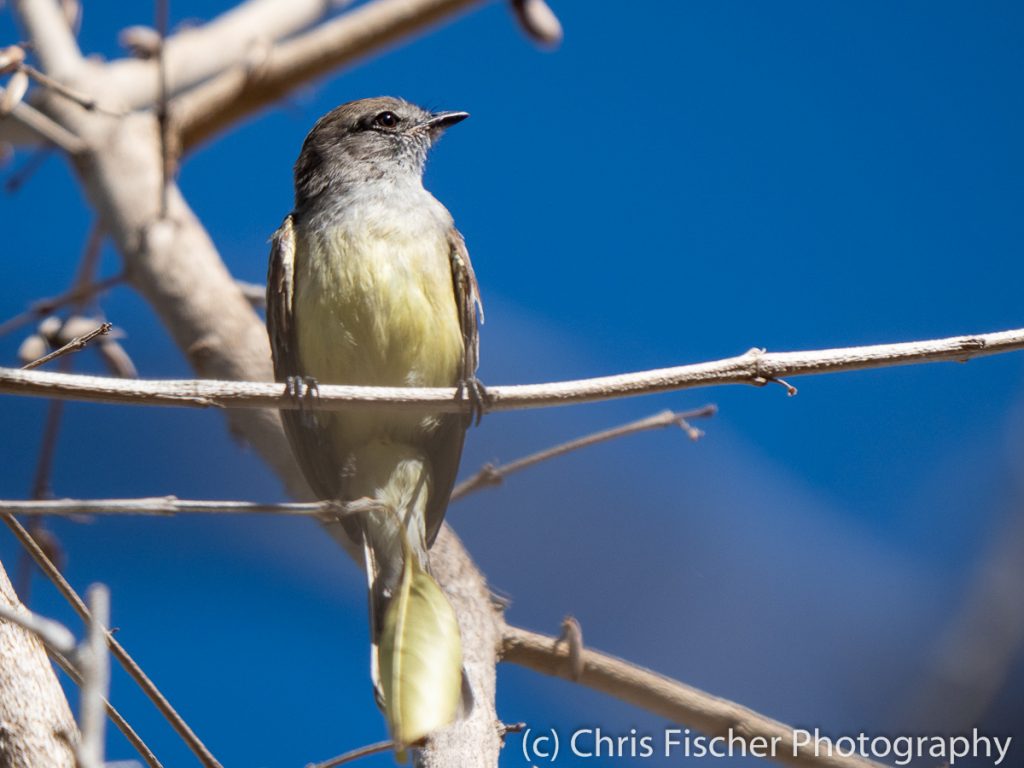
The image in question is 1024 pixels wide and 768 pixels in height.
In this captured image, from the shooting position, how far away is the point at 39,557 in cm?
233

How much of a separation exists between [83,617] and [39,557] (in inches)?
6.7

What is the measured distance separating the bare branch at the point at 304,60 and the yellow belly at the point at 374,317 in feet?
3.81

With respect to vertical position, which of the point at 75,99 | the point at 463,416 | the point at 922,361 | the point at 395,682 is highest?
the point at 75,99

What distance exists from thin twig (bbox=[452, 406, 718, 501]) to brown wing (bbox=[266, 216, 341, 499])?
0.51 meters

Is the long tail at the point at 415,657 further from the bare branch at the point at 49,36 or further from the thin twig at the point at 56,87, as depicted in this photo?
the bare branch at the point at 49,36

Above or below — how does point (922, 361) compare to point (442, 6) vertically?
below

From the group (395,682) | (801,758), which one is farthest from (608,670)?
(395,682)

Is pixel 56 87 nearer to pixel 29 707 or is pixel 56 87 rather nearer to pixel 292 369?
pixel 292 369

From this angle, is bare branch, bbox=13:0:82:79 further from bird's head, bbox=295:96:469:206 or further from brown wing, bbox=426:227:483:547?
brown wing, bbox=426:227:483:547

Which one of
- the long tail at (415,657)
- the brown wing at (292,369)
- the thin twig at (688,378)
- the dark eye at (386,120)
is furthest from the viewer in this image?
the dark eye at (386,120)

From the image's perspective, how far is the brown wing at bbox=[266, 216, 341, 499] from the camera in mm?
4371

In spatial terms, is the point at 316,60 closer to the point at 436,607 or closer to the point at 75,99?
the point at 75,99

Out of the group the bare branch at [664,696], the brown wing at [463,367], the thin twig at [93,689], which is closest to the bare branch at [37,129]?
Result: the brown wing at [463,367]

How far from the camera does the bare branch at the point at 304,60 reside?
209 inches
